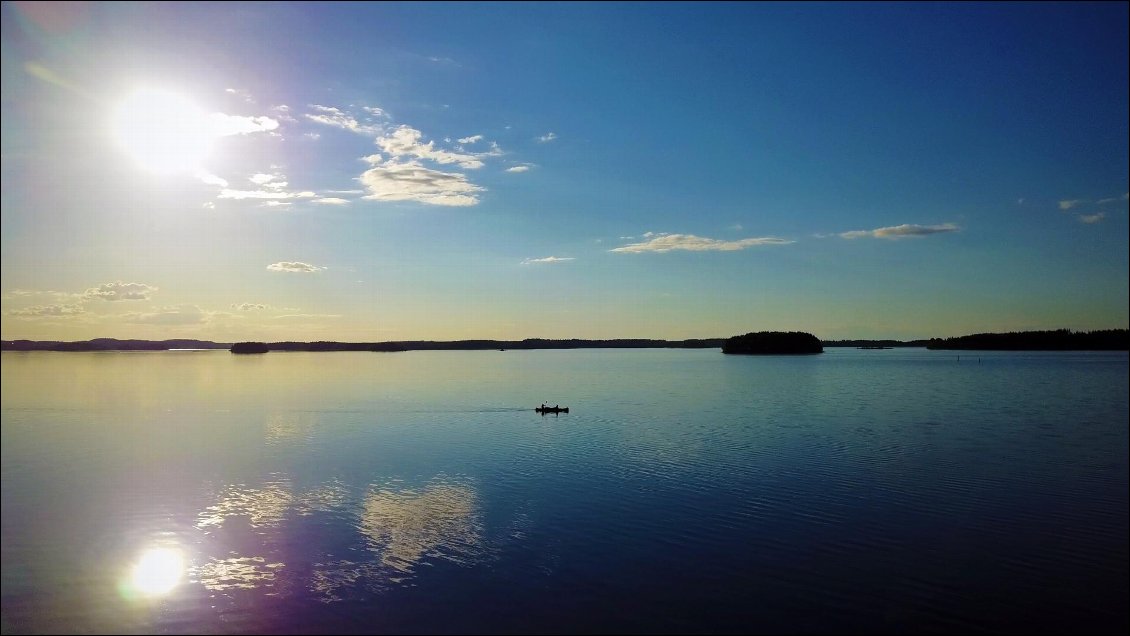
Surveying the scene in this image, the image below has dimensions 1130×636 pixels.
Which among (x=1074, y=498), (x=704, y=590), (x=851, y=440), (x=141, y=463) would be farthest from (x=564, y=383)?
(x=704, y=590)

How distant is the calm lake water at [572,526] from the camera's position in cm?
1575

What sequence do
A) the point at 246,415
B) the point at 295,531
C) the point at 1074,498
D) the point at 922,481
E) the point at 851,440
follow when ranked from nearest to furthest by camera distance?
the point at 295,531
the point at 1074,498
the point at 922,481
the point at 851,440
the point at 246,415

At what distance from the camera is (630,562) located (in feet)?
61.8

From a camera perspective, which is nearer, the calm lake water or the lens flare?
the calm lake water

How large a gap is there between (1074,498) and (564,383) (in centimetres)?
7461

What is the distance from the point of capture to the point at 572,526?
2245cm

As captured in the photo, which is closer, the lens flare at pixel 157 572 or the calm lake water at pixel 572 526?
the calm lake water at pixel 572 526

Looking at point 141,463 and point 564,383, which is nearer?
point 141,463

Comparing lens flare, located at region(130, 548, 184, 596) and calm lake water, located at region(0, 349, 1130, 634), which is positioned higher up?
calm lake water, located at region(0, 349, 1130, 634)

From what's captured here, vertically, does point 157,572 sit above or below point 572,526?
below

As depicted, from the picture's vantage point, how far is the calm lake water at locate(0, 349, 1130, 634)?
15750 millimetres

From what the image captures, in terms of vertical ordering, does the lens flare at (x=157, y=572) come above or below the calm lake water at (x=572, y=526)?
below

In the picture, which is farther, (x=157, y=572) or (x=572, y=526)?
(x=572, y=526)

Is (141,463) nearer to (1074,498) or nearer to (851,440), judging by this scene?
(851,440)
